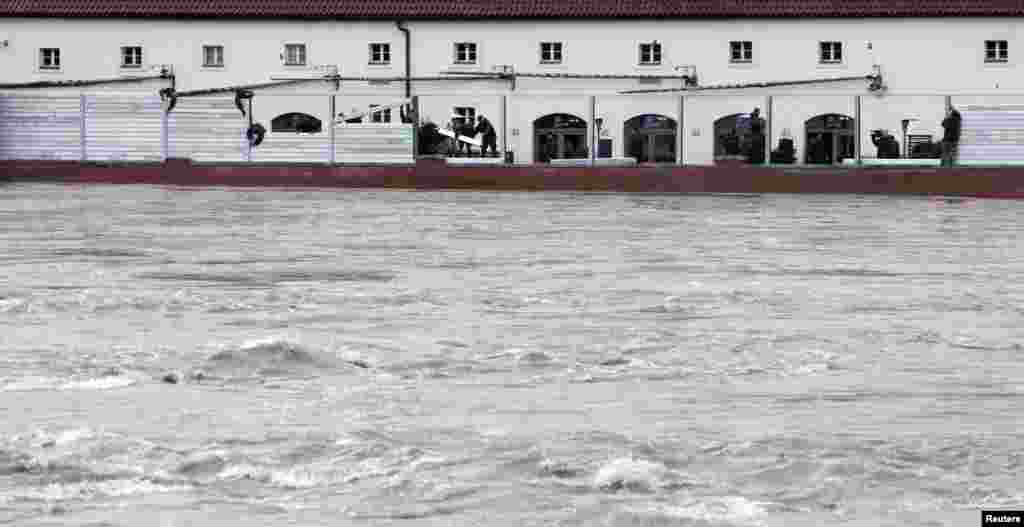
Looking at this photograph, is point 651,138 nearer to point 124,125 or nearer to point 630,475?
point 124,125

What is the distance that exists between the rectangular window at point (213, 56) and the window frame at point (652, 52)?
12858mm

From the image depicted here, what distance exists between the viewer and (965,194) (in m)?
58.8

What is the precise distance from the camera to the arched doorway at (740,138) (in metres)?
63.7

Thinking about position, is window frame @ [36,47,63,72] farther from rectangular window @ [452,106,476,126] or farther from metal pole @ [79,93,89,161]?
metal pole @ [79,93,89,161]

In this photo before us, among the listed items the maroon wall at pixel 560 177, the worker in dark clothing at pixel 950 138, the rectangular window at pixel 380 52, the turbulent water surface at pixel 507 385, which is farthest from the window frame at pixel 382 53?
the turbulent water surface at pixel 507 385

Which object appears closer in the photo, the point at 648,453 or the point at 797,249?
the point at 648,453

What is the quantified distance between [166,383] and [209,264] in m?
13.3

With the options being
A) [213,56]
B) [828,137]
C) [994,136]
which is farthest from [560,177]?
[213,56]

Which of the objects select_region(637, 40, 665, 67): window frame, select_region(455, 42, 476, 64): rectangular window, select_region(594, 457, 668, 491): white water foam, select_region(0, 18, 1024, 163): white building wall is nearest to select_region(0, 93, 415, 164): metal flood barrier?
select_region(0, 18, 1024, 163): white building wall

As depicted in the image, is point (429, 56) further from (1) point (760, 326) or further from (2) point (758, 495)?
(2) point (758, 495)

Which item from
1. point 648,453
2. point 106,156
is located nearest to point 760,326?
point 648,453

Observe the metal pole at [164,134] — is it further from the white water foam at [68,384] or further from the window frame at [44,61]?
the white water foam at [68,384]

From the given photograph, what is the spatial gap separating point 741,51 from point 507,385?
6213 cm

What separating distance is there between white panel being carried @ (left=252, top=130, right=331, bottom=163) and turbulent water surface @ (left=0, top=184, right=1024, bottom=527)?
3149 cm
